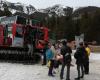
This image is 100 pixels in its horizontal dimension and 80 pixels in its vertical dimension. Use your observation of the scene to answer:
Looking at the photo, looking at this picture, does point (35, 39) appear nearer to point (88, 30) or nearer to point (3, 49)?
point (3, 49)

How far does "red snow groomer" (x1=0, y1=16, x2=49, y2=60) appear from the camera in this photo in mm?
24000

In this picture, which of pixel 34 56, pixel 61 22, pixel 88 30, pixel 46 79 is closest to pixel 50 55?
pixel 46 79

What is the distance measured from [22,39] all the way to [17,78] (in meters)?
8.91

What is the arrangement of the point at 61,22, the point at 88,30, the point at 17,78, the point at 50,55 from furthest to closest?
1. the point at 61,22
2. the point at 88,30
3. the point at 50,55
4. the point at 17,78

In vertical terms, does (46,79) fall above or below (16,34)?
below

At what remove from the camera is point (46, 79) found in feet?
51.2

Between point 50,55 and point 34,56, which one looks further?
point 34,56

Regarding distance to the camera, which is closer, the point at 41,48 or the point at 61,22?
the point at 41,48

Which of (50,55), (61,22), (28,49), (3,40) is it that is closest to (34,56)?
(28,49)

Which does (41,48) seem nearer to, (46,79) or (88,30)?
(46,79)

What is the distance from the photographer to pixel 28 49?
24.3m

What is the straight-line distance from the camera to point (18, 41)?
2428 cm

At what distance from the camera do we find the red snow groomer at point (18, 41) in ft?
78.7

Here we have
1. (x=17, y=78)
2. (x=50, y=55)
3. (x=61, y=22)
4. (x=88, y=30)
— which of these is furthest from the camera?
(x=61, y=22)
